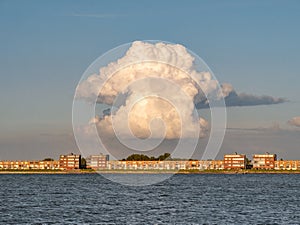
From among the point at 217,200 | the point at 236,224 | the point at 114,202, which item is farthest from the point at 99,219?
the point at 217,200

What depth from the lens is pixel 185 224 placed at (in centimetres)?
7019

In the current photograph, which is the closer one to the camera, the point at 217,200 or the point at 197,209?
the point at 197,209

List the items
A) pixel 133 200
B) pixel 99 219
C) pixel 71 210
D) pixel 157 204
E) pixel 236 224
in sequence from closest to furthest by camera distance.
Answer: pixel 236 224
pixel 99 219
pixel 71 210
pixel 157 204
pixel 133 200

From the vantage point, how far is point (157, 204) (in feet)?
311

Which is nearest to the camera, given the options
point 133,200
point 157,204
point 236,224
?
point 236,224

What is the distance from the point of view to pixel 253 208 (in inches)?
3529

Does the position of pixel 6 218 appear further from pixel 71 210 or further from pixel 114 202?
pixel 114 202

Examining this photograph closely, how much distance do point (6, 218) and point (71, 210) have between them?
33.2ft

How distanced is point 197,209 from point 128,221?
16035 mm

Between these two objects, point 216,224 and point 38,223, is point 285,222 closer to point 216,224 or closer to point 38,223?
point 216,224

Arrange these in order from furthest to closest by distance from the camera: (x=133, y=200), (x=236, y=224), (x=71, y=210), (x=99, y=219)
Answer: (x=133, y=200) → (x=71, y=210) → (x=99, y=219) → (x=236, y=224)

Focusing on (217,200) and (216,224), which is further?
(217,200)

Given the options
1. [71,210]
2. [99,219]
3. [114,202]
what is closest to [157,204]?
[114,202]

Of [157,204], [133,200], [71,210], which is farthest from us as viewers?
[133,200]
